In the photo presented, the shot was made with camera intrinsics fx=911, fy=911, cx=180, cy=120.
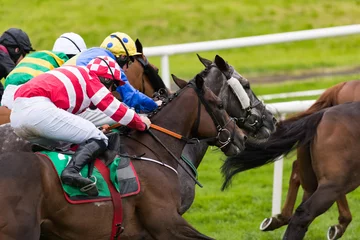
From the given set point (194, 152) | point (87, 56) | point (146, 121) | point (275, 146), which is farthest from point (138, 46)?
point (146, 121)

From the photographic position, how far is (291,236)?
23.7ft

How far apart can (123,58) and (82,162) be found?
1735 mm

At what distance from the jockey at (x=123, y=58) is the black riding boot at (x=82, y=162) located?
92cm

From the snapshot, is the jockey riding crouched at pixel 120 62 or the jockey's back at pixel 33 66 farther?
the jockey's back at pixel 33 66

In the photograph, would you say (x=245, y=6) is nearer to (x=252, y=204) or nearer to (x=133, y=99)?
(x=252, y=204)

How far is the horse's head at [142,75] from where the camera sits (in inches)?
306

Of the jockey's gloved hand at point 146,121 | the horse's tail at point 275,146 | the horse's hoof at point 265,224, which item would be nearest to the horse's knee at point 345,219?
Answer: the horse's hoof at point 265,224

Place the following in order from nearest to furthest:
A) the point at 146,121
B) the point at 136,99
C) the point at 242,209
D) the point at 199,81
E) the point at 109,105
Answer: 1. the point at 109,105
2. the point at 146,121
3. the point at 199,81
4. the point at 136,99
5. the point at 242,209

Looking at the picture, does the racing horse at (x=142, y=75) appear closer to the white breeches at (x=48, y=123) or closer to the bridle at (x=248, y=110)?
the bridle at (x=248, y=110)

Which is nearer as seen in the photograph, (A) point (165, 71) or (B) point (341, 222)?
(B) point (341, 222)

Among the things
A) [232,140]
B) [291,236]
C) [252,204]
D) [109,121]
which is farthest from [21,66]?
→ [252,204]

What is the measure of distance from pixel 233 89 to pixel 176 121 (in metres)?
0.65

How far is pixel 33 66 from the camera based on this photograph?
727 centimetres

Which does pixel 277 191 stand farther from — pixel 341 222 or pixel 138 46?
Answer: pixel 138 46
